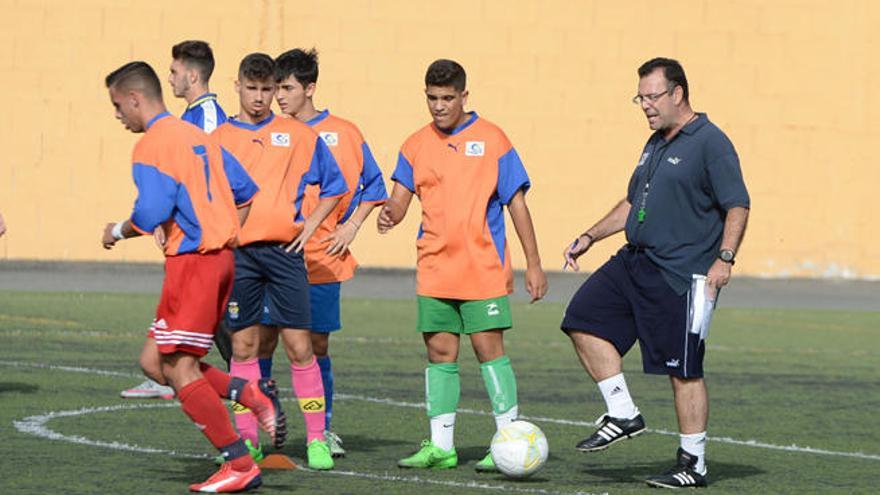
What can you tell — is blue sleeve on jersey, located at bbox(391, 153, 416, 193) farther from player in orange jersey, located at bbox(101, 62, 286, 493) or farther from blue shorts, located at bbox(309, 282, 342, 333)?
player in orange jersey, located at bbox(101, 62, 286, 493)

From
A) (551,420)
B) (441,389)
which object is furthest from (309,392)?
(551,420)

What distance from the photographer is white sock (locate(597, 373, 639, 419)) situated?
8609 mm

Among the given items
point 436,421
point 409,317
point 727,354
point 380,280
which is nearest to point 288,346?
point 436,421

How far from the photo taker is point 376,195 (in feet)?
32.0

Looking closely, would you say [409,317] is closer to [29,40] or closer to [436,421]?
[29,40]

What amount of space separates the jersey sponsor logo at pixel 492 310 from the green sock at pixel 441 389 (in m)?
0.35

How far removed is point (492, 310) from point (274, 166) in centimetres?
127

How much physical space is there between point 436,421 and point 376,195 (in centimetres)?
140

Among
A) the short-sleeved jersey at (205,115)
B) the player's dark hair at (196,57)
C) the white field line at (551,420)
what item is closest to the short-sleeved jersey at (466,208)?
the short-sleeved jersey at (205,115)

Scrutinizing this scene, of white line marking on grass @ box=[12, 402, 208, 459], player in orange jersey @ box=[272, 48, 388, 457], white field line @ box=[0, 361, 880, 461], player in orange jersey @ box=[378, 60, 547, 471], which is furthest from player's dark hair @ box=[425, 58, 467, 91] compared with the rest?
white field line @ box=[0, 361, 880, 461]

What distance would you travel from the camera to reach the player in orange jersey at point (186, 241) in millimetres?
7656

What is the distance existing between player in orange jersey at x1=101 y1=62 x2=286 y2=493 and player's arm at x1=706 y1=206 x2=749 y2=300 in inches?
84.5

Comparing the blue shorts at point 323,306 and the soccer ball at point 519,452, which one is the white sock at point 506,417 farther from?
the blue shorts at point 323,306

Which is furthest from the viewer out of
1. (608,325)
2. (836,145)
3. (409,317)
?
(836,145)
